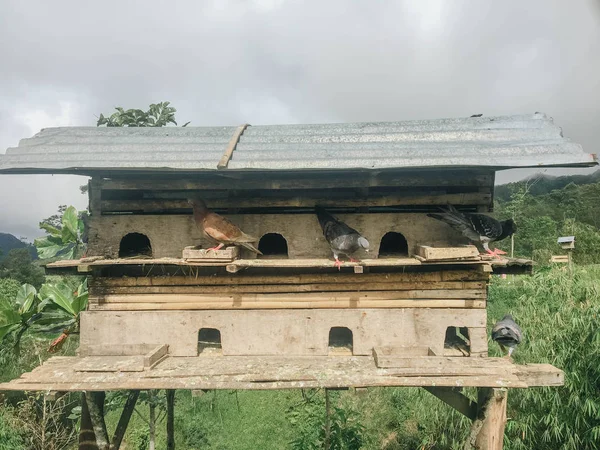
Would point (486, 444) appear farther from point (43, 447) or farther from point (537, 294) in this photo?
point (43, 447)

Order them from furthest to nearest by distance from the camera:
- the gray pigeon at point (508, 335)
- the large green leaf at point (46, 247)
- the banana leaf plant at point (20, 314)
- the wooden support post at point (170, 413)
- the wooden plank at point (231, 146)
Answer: the large green leaf at point (46, 247), the wooden support post at point (170, 413), the banana leaf plant at point (20, 314), the gray pigeon at point (508, 335), the wooden plank at point (231, 146)

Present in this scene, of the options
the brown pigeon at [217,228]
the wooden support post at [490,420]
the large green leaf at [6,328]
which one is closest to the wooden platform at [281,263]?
the brown pigeon at [217,228]

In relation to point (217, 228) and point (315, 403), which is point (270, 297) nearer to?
point (217, 228)

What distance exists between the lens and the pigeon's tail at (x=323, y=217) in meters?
4.26

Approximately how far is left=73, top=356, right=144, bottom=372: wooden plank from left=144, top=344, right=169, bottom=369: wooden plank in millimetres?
50

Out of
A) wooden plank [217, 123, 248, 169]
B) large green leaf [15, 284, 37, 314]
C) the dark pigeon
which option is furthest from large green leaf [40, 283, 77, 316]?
the dark pigeon

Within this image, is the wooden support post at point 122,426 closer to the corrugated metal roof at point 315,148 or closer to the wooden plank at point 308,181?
the wooden plank at point 308,181

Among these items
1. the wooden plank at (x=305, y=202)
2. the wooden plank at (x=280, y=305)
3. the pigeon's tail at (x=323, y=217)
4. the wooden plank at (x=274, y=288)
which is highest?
the wooden plank at (x=305, y=202)

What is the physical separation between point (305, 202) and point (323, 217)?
33 centimetres

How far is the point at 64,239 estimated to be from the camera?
727 cm

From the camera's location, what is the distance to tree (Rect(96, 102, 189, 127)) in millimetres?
8430

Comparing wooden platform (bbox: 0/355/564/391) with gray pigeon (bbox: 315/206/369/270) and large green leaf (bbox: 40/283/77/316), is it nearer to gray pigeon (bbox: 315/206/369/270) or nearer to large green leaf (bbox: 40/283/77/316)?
gray pigeon (bbox: 315/206/369/270)

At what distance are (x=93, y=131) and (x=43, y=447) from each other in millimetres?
10940

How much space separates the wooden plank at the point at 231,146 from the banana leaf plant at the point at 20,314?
4294 mm
